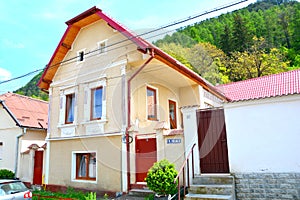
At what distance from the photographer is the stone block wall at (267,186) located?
660 centimetres

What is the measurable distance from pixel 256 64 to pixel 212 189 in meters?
29.4

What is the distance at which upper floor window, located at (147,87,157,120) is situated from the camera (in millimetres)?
11891

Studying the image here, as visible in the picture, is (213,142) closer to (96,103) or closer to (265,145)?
(265,145)

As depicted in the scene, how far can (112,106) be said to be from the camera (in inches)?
428

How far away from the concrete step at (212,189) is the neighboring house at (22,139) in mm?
9605

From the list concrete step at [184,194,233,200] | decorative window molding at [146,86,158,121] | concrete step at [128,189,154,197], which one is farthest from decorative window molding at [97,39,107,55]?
concrete step at [184,194,233,200]

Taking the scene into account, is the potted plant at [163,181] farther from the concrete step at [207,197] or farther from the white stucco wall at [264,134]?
the white stucco wall at [264,134]

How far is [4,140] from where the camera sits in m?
16.0

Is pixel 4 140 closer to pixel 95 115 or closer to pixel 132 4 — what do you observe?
pixel 95 115

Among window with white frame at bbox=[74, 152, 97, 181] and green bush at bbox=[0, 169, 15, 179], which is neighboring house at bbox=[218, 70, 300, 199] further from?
green bush at bbox=[0, 169, 15, 179]

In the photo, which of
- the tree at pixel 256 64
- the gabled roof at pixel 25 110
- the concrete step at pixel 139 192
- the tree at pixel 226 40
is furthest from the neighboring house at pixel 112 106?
the tree at pixel 226 40

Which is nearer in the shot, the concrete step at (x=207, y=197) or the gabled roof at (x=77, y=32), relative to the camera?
the concrete step at (x=207, y=197)

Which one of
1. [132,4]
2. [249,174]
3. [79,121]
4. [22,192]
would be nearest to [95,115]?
[79,121]

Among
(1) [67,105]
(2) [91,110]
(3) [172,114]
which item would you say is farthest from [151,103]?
(1) [67,105]
